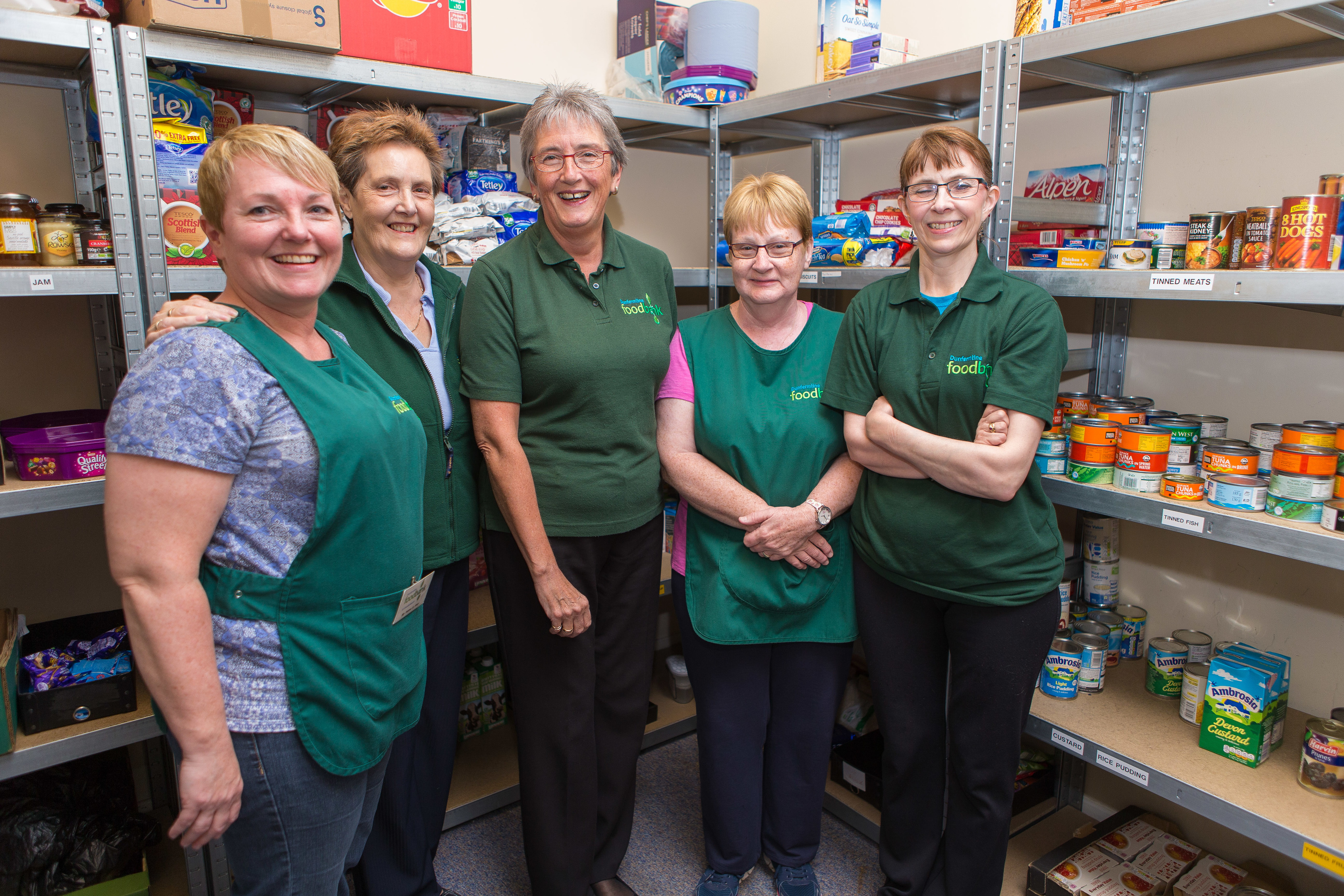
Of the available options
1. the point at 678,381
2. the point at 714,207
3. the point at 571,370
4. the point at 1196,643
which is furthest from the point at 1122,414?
the point at 714,207

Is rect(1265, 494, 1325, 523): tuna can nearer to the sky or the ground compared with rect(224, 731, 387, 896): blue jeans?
nearer to the sky

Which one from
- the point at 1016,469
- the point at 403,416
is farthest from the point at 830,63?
the point at 403,416

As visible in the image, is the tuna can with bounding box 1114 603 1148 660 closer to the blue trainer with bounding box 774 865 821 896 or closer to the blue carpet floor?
the blue carpet floor

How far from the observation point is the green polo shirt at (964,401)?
5.16 ft

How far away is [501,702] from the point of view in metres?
2.77

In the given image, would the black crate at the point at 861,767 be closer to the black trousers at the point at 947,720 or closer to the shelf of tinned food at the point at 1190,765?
the black trousers at the point at 947,720

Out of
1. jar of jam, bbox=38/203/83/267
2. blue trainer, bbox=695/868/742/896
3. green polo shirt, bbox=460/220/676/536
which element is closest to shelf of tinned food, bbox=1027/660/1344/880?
blue trainer, bbox=695/868/742/896

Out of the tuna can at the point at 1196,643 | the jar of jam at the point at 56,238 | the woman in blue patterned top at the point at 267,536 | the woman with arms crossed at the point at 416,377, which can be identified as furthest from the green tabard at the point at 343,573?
the tuna can at the point at 1196,643

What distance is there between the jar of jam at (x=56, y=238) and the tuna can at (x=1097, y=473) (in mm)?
2212

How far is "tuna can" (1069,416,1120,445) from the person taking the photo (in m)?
1.86

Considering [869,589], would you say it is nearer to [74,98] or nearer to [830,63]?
[830,63]

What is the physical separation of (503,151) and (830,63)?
0.96 metres

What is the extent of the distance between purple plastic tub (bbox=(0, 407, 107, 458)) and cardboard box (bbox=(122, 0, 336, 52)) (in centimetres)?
84

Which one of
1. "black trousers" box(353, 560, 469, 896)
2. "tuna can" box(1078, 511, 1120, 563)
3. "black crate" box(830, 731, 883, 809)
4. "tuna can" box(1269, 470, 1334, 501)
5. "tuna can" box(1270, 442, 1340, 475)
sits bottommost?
"black crate" box(830, 731, 883, 809)
